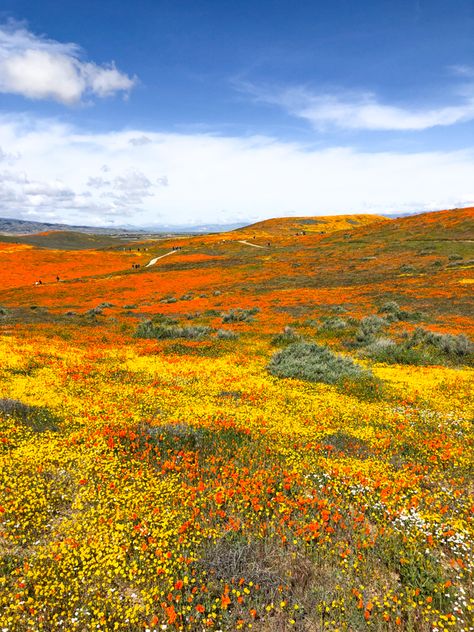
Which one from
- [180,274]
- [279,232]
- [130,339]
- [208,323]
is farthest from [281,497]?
[279,232]

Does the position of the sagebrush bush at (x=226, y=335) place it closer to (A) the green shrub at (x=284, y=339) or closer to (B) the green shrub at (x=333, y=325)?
(A) the green shrub at (x=284, y=339)

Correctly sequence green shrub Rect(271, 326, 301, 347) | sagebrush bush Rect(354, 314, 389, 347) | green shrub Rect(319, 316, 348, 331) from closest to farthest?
green shrub Rect(271, 326, 301, 347)
sagebrush bush Rect(354, 314, 389, 347)
green shrub Rect(319, 316, 348, 331)

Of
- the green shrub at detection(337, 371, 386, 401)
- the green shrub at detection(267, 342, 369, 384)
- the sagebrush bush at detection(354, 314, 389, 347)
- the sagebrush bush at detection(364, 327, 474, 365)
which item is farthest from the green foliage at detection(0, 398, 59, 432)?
the sagebrush bush at detection(354, 314, 389, 347)

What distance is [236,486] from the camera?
310 inches

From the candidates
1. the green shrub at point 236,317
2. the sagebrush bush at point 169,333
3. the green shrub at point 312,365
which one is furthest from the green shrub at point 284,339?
the green shrub at point 236,317

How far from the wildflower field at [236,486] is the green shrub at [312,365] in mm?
103

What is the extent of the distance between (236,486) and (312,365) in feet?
33.0

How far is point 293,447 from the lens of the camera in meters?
9.75

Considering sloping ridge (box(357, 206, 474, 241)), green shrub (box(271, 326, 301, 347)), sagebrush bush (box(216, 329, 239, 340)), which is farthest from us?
sloping ridge (box(357, 206, 474, 241))

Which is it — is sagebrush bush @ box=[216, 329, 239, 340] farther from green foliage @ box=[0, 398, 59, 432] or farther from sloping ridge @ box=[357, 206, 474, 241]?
sloping ridge @ box=[357, 206, 474, 241]

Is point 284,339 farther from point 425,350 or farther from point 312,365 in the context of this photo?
point 425,350

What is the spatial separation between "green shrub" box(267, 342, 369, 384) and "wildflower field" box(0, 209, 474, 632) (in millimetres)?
103

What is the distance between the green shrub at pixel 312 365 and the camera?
1631 centimetres

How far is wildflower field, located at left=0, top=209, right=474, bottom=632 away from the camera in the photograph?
529cm
